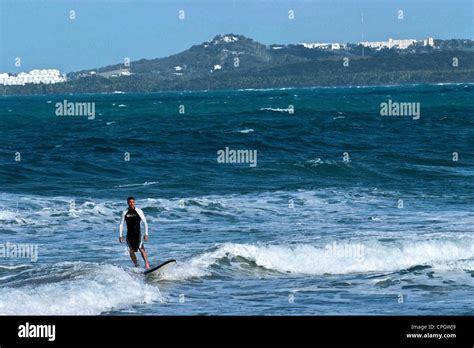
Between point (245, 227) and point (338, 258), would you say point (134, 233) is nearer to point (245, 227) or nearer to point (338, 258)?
point (338, 258)

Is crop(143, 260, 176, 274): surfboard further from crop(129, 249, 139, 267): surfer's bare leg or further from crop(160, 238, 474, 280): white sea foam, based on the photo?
crop(129, 249, 139, 267): surfer's bare leg

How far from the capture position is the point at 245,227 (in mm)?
26062

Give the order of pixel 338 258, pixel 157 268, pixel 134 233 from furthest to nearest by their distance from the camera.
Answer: pixel 338 258, pixel 134 233, pixel 157 268

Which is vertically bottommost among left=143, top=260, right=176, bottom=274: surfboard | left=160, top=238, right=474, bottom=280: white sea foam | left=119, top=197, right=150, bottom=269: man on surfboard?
left=160, top=238, right=474, bottom=280: white sea foam

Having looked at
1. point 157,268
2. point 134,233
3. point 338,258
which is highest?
point 134,233

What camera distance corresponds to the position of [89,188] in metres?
34.4

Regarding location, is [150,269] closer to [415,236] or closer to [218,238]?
[218,238]

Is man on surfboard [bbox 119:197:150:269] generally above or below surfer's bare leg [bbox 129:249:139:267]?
above

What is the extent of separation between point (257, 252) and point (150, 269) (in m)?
2.84

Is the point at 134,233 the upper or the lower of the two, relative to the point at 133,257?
upper

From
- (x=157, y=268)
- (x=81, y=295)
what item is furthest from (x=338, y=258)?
(x=81, y=295)

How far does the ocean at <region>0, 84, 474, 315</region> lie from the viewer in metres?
17.2

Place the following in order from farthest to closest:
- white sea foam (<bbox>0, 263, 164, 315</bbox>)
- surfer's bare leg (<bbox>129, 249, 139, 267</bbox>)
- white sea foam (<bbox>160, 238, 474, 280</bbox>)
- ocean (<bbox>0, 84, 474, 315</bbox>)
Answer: surfer's bare leg (<bbox>129, 249, 139, 267</bbox>) → white sea foam (<bbox>160, 238, 474, 280</bbox>) → ocean (<bbox>0, 84, 474, 315</bbox>) → white sea foam (<bbox>0, 263, 164, 315</bbox>)

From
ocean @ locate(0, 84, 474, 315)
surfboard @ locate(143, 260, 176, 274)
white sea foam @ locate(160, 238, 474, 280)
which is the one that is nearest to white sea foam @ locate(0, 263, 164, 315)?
ocean @ locate(0, 84, 474, 315)
